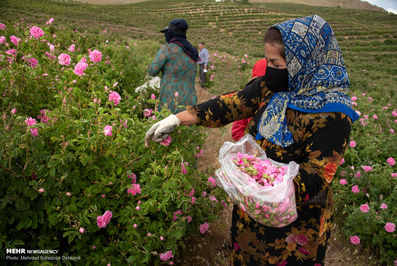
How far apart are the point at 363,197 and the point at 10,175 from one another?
341cm

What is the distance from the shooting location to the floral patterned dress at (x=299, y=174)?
105 cm

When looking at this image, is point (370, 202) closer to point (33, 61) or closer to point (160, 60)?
point (160, 60)

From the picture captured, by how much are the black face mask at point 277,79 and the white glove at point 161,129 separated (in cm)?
55

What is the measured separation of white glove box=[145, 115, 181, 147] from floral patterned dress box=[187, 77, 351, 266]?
0.53 feet

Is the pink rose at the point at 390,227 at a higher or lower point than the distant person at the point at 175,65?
lower

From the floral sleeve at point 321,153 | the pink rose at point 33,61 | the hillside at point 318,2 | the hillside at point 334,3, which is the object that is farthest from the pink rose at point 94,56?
the hillside at point 334,3

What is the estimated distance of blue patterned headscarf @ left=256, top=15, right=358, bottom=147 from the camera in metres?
1.14

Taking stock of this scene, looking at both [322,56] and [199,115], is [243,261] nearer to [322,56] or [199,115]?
[199,115]

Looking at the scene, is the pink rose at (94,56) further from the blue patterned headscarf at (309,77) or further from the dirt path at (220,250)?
the blue patterned headscarf at (309,77)

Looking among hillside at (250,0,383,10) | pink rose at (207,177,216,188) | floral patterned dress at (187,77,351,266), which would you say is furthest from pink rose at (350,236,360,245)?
hillside at (250,0,383,10)

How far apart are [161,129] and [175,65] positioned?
Answer: 1.61m

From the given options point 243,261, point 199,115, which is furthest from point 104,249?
point 199,115

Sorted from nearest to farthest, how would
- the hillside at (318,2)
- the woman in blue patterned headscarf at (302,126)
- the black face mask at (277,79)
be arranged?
the woman in blue patterned headscarf at (302,126) → the black face mask at (277,79) → the hillside at (318,2)

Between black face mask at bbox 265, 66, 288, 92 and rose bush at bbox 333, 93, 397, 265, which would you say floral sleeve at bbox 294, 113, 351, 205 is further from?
rose bush at bbox 333, 93, 397, 265
